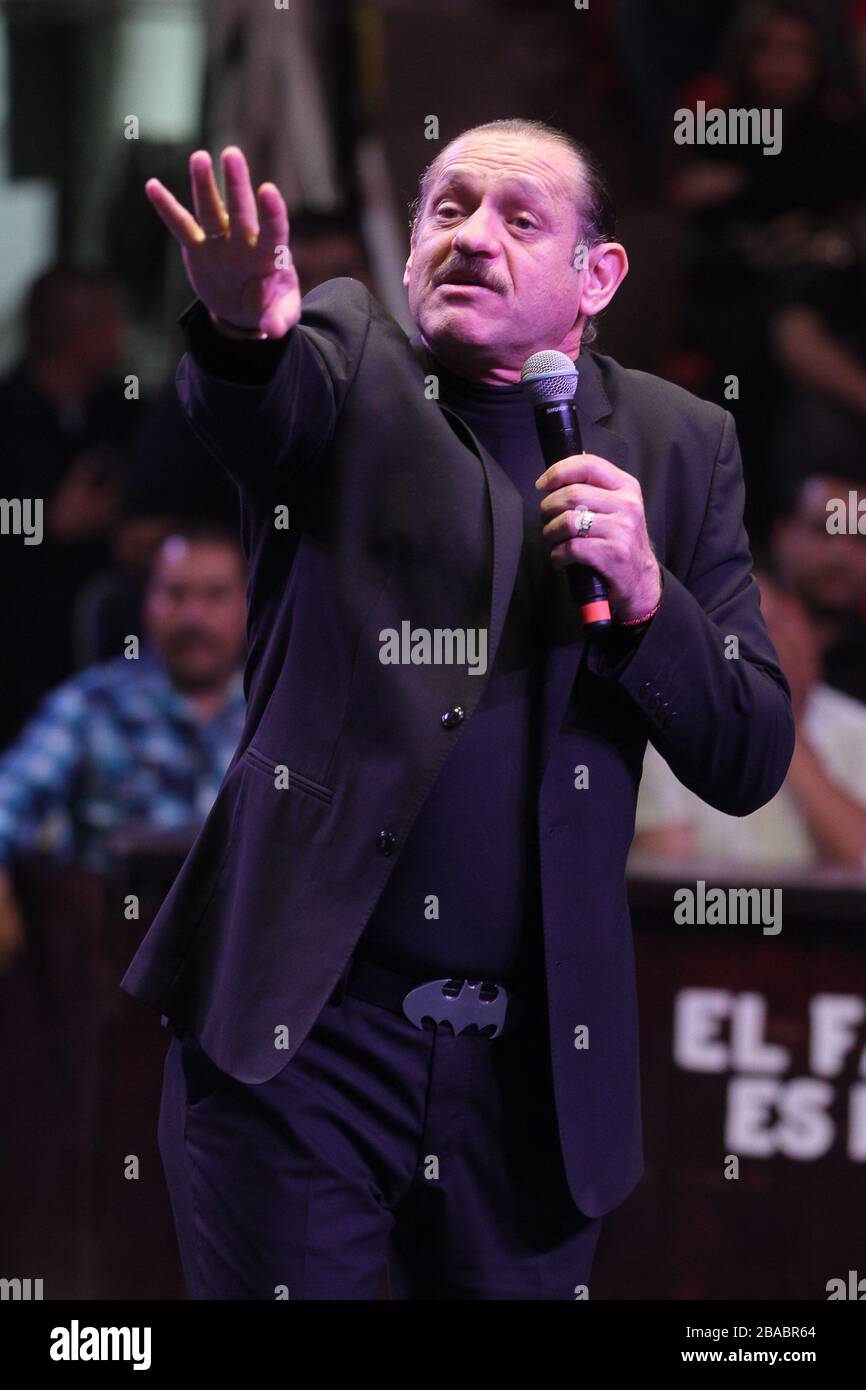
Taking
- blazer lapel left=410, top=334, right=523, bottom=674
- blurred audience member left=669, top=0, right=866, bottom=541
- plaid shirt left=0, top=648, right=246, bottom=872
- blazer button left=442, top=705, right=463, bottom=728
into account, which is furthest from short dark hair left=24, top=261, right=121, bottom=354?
blazer button left=442, top=705, right=463, bottom=728

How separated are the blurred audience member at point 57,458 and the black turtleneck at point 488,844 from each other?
2565 millimetres

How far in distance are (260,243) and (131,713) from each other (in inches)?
96.3

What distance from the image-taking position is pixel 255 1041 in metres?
1.58

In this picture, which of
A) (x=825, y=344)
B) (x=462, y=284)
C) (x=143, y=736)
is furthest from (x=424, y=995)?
(x=825, y=344)

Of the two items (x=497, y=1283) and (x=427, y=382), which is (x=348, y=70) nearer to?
(x=427, y=382)

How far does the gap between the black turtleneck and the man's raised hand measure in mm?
344

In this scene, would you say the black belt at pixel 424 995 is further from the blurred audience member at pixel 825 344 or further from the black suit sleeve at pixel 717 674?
the blurred audience member at pixel 825 344

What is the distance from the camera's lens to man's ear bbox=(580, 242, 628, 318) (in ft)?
5.71

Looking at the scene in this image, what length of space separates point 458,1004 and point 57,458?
9.52 ft

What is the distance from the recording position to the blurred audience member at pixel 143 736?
12.4 feet

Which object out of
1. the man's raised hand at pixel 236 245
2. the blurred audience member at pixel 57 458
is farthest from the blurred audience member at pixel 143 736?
the man's raised hand at pixel 236 245

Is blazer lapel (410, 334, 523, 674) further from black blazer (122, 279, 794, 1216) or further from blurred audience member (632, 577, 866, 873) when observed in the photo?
blurred audience member (632, 577, 866, 873)
